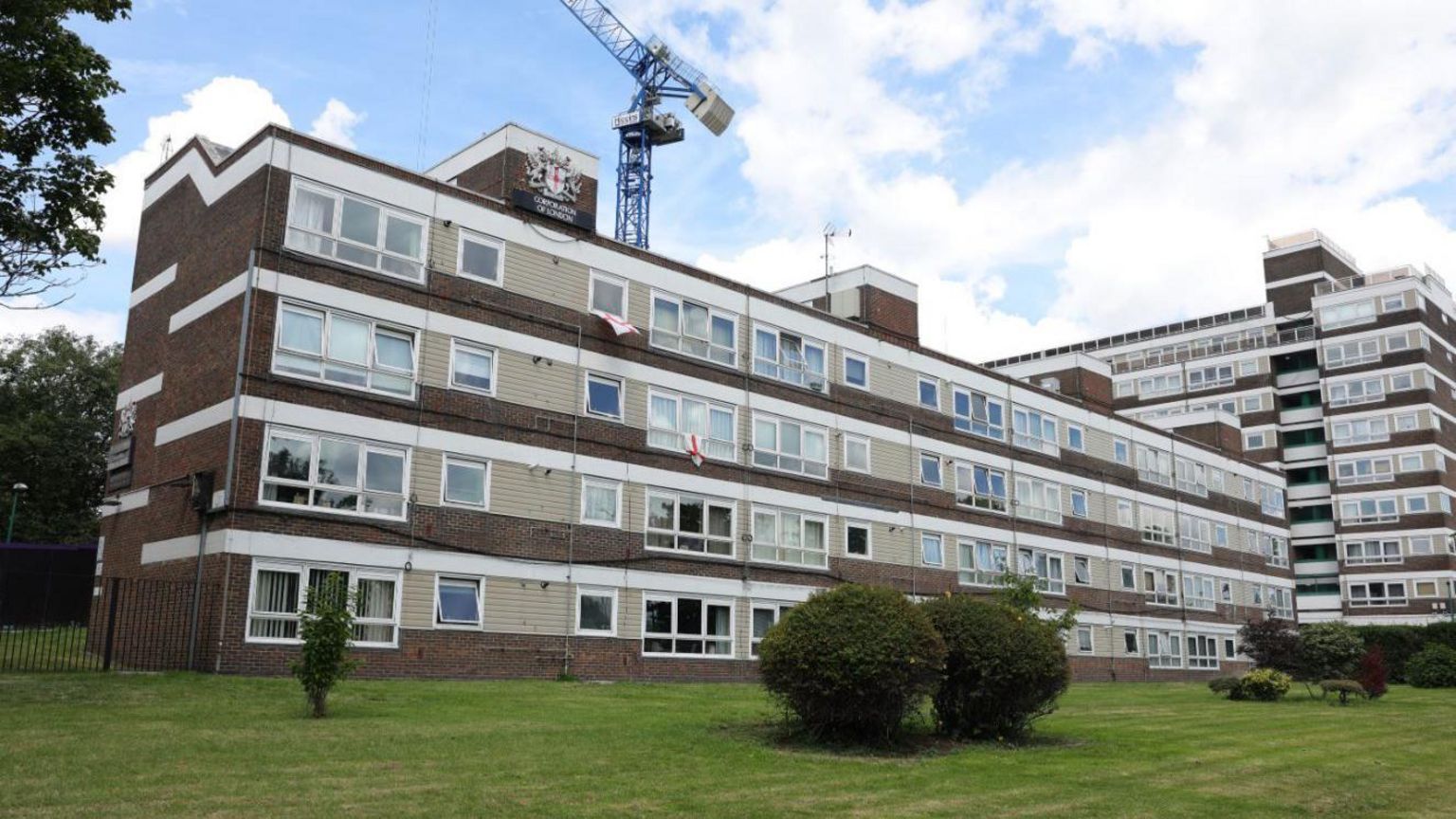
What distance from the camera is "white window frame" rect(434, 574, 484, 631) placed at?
2612cm

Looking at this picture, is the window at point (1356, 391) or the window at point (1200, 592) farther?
the window at point (1356, 391)

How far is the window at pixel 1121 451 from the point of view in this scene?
52.4m

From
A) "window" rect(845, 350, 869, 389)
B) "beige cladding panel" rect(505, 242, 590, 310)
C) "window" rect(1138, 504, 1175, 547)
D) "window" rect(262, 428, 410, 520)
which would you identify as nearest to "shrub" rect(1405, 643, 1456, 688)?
"window" rect(1138, 504, 1175, 547)

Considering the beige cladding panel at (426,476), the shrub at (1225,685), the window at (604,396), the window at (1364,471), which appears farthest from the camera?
the window at (1364,471)

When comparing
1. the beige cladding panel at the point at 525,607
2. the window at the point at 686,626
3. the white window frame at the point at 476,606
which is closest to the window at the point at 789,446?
the window at the point at 686,626

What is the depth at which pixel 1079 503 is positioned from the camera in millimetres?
48875

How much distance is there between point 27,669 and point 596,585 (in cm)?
1227

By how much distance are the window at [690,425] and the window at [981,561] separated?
39.2 feet

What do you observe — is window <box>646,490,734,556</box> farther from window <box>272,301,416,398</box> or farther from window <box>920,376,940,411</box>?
window <box>920,376,940,411</box>

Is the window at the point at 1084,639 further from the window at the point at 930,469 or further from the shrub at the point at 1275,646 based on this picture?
the window at the point at 930,469

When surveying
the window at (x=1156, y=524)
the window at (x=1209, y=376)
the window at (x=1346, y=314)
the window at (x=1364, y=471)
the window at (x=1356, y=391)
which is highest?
the window at (x=1346, y=314)

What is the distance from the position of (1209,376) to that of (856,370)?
2053 inches

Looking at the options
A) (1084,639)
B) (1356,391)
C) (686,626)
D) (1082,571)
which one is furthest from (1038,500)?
(1356,391)

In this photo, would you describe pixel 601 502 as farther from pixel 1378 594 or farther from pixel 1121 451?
pixel 1378 594
